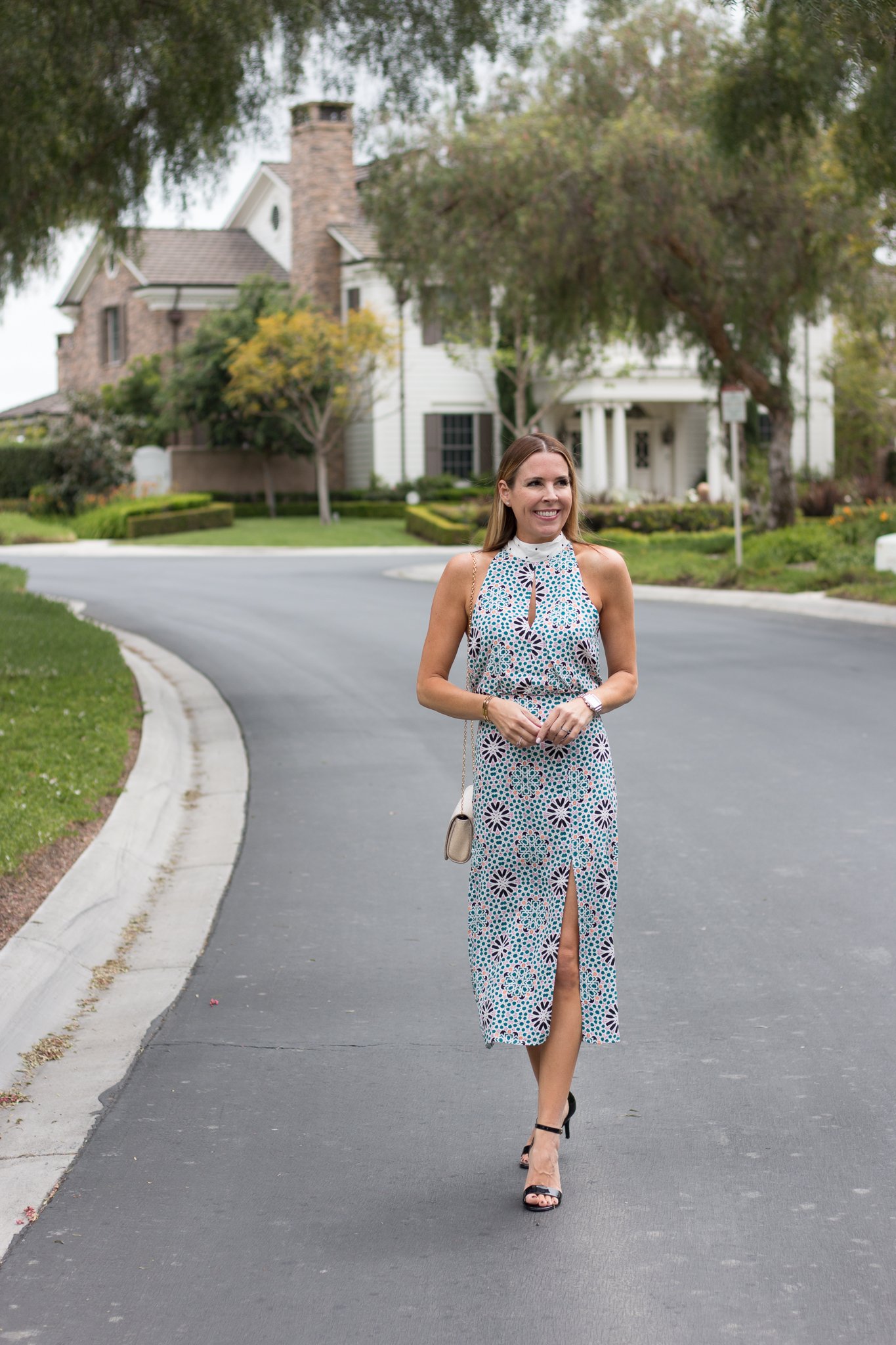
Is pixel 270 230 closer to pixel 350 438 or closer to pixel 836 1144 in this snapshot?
pixel 350 438

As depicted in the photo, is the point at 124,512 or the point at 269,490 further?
the point at 269,490

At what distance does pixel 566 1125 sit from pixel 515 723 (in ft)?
3.76

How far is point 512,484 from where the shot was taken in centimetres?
430

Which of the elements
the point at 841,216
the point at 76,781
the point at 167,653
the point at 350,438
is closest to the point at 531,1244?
the point at 76,781

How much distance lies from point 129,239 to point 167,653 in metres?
4.44

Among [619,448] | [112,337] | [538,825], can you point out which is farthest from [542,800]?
[112,337]

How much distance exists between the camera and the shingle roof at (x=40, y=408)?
55.3 meters

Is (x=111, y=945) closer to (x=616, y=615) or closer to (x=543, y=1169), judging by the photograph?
(x=543, y=1169)

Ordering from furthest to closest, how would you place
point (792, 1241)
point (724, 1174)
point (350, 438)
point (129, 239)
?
point (350, 438) → point (129, 239) → point (724, 1174) → point (792, 1241)

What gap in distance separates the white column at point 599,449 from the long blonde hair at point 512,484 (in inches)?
1596

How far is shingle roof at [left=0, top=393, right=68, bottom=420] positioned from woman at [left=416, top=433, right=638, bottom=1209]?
51.3 meters

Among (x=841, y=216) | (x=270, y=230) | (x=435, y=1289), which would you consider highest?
(x=270, y=230)

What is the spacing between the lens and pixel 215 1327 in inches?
136

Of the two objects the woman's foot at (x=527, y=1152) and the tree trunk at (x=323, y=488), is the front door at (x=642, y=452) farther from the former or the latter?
the woman's foot at (x=527, y=1152)
